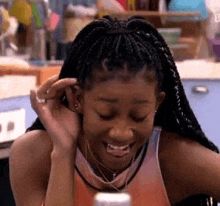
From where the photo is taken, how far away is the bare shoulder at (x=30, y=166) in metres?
0.95

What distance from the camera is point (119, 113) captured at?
76 cm

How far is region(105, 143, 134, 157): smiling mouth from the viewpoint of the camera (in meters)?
0.81

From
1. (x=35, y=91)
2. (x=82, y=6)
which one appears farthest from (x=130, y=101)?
(x=82, y=6)

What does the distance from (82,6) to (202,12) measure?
2.35 feet

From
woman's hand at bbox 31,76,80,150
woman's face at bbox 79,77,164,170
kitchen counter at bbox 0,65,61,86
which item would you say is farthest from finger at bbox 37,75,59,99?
kitchen counter at bbox 0,65,61,86

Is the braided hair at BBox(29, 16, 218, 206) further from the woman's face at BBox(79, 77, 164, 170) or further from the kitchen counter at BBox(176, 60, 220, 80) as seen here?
the kitchen counter at BBox(176, 60, 220, 80)

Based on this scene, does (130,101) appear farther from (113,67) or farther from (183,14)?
(183,14)

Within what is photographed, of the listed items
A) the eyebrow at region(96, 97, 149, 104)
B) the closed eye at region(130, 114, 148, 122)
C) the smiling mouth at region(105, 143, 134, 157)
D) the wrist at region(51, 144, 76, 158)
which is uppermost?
the eyebrow at region(96, 97, 149, 104)

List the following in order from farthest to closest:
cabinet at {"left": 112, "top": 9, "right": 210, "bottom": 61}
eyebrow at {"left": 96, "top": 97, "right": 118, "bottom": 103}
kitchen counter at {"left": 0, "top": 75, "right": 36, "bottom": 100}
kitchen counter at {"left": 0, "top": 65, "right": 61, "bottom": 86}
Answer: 1. cabinet at {"left": 112, "top": 9, "right": 210, "bottom": 61}
2. kitchen counter at {"left": 0, "top": 65, "right": 61, "bottom": 86}
3. kitchen counter at {"left": 0, "top": 75, "right": 36, "bottom": 100}
4. eyebrow at {"left": 96, "top": 97, "right": 118, "bottom": 103}

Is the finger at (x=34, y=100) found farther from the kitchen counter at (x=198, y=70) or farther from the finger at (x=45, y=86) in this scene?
the kitchen counter at (x=198, y=70)

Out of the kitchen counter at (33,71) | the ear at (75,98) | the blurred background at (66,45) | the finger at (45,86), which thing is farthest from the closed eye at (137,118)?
the kitchen counter at (33,71)

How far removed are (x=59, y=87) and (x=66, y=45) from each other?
4.51 feet

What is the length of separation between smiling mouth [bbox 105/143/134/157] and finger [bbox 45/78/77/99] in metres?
0.14

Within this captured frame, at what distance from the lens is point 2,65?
1.84 metres
